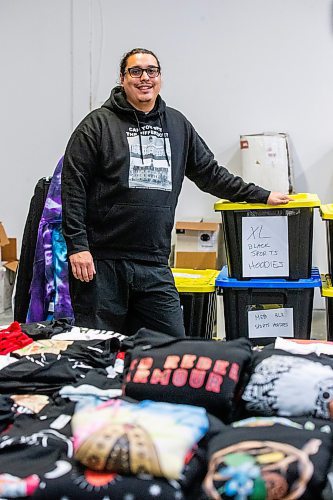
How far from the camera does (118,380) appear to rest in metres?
1.60

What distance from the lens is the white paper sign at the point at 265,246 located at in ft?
9.30

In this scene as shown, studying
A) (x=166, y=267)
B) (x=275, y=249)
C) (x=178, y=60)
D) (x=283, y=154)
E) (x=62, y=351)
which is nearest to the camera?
(x=62, y=351)

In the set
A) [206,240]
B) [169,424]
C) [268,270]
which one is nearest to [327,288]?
[268,270]

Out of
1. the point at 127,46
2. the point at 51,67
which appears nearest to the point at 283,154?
the point at 127,46

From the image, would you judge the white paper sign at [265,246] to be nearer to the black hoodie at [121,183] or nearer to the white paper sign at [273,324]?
the white paper sign at [273,324]

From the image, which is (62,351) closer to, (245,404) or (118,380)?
(118,380)

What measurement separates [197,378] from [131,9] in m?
3.89

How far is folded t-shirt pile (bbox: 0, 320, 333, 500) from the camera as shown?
1.08 meters

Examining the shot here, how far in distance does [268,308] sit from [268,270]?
171 mm

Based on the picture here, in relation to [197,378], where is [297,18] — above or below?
above

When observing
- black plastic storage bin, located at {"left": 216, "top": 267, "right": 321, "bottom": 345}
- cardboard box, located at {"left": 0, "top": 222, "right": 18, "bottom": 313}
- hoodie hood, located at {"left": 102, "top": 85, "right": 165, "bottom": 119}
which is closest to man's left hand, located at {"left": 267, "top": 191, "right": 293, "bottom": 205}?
black plastic storage bin, located at {"left": 216, "top": 267, "right": 321, "bottom": 345}

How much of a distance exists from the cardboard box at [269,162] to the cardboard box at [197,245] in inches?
16.4

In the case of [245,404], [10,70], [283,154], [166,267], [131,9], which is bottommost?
[245,404]

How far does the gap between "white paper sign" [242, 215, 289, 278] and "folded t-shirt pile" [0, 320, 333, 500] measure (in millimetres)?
1249
